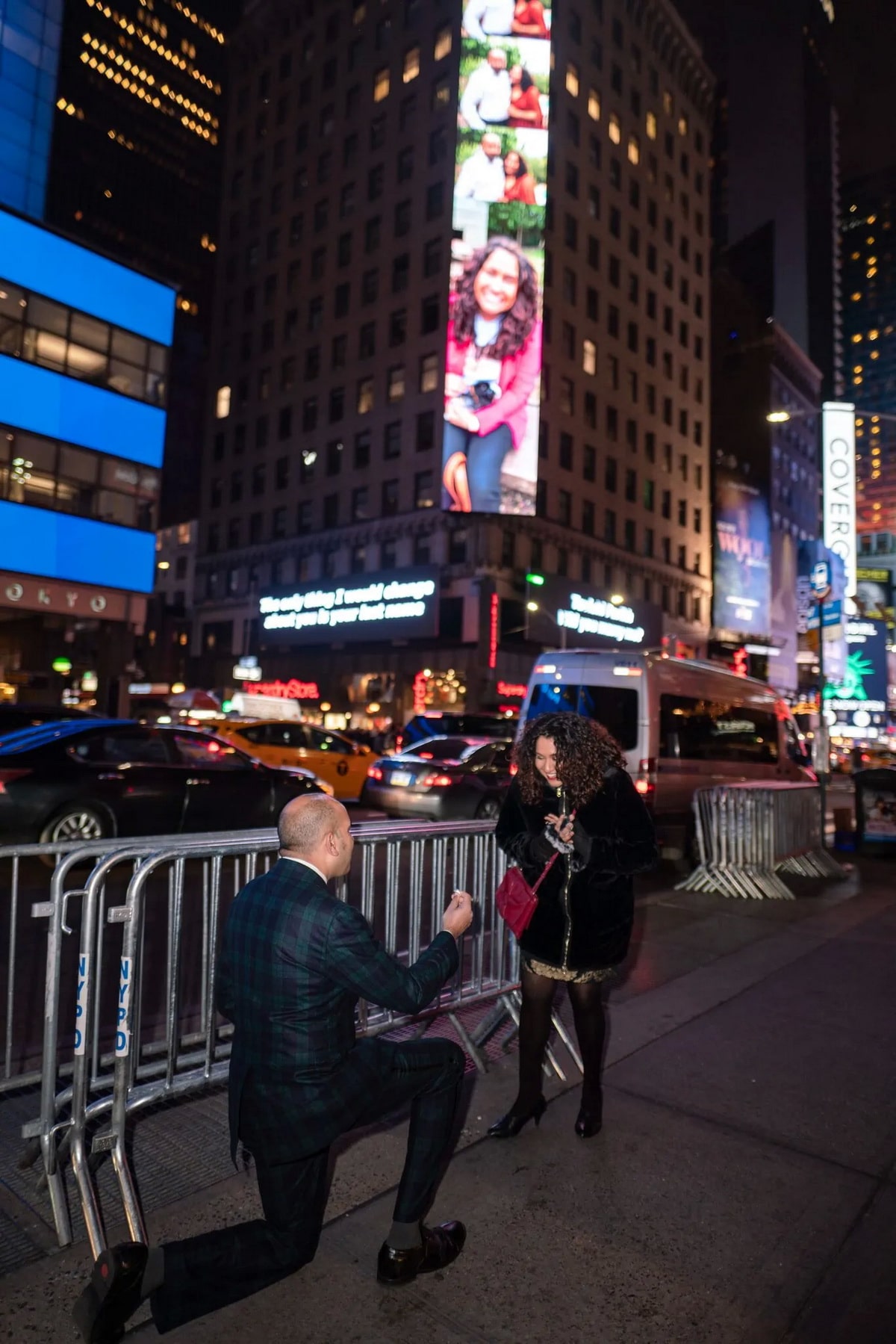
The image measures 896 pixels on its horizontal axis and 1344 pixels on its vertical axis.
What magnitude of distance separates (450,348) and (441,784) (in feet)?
106

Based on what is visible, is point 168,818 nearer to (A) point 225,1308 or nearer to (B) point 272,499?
(A) point 225,1308

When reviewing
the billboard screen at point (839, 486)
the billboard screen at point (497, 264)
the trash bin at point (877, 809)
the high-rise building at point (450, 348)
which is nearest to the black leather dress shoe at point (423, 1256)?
the trash bin at point (877, 809)

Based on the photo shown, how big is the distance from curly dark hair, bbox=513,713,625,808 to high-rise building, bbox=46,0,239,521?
98.4 meters

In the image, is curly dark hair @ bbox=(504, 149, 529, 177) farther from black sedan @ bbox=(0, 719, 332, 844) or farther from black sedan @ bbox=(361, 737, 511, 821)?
black sedan @ bbox=(0, 719, 332, 844)

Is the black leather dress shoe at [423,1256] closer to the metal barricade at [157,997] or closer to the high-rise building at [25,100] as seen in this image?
the metal barricade at [157,997]

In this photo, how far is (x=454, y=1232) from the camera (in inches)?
113

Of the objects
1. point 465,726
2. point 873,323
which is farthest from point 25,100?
point 873,323

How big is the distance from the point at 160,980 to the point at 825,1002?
14.8 ft

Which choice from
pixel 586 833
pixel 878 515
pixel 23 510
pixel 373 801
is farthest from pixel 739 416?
pixel 878 515

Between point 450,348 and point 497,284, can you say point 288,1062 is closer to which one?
point 450,348

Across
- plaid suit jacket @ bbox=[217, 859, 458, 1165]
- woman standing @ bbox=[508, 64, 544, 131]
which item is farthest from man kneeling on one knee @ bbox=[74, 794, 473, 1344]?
woman standing @ bbox=[508, 64, 544, 131]

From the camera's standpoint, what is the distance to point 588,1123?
3.79 metres

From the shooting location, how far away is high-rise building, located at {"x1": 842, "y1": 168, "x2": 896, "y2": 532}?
7328 inches

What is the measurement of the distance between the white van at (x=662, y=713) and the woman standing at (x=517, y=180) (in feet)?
118
